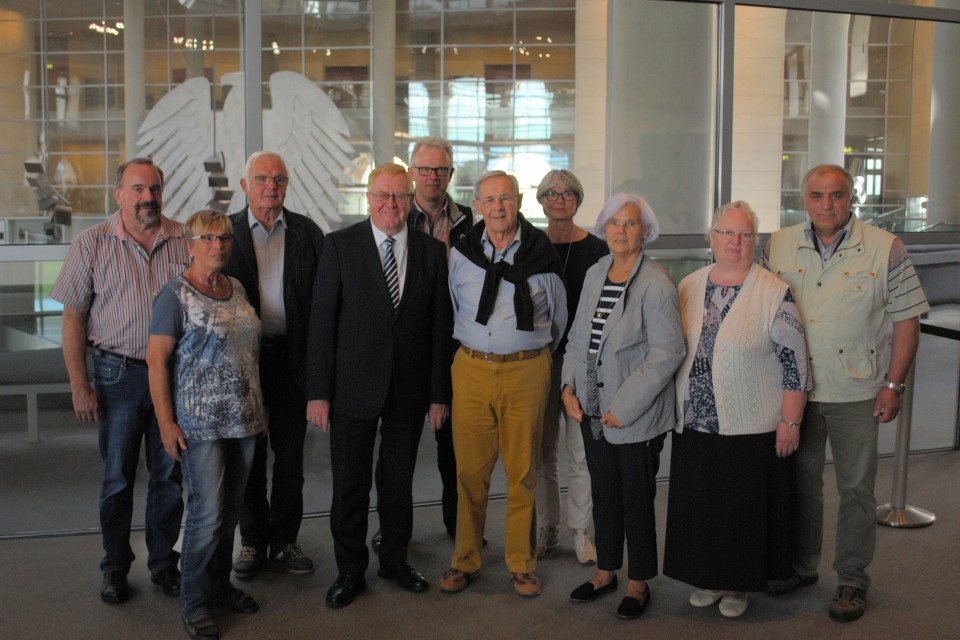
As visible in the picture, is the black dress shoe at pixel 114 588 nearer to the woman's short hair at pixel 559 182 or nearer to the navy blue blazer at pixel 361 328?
the navy blue blazer at pixel 361 328

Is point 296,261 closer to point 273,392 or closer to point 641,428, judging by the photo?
point 273,392

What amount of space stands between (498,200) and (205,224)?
1027mm

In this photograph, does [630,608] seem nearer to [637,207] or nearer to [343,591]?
[343,591]

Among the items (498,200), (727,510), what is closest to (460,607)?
(727,510)

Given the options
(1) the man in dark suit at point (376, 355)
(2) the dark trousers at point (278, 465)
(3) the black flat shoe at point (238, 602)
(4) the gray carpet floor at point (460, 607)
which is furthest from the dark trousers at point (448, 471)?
(3) the black flat shoe at point (238, 602)

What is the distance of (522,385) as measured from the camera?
3400mm

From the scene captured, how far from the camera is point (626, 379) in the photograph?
→ 3236 mm

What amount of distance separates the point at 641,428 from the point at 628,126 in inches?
93.8

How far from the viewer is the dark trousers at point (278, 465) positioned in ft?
11.9

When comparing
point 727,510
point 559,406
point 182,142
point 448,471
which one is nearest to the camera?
point 727,510

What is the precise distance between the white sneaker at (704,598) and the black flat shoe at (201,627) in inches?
68.6

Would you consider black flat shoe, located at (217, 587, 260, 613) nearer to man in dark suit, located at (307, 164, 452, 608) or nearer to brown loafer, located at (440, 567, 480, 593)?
man in dark suit, located at (307, 164, 452, 608)

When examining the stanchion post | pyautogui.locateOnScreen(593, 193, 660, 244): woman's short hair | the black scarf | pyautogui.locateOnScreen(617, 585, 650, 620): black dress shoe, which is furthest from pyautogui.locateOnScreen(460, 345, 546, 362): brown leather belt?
the stanchion post

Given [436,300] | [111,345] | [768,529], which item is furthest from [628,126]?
[111,345]
